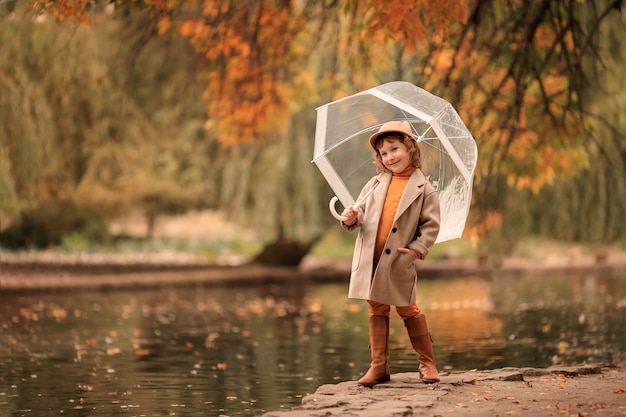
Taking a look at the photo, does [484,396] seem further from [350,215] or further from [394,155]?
[394,155]

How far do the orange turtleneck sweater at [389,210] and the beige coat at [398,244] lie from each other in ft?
0.12

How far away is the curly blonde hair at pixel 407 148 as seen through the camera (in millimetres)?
7410

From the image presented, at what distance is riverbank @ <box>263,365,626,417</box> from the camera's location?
6.49m

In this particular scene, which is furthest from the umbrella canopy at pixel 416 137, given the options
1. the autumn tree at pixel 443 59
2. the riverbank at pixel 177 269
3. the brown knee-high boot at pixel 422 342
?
the riverbank at pixel 177 269

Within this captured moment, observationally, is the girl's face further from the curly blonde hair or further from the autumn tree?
the autumn tree

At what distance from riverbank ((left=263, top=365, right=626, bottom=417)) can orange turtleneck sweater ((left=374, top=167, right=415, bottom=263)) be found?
0.83 metres

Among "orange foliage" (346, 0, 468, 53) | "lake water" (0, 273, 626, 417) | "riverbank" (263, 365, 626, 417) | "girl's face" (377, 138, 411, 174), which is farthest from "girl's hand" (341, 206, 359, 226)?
"orange foliage" (346, 0, 468, 53)

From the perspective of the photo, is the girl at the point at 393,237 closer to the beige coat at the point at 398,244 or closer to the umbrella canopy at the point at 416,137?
the beige coat at the point at 398,244

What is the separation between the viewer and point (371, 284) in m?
7.26

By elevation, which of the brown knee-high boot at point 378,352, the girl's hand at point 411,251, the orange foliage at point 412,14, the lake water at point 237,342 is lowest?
the lake water at point 237,342

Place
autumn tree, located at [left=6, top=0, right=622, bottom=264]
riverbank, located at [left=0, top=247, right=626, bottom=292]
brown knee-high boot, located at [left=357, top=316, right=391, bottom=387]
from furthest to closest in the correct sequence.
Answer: riverbank, located at [left=0, top=247, right=626, bottom=292] → autumn tree, located at [left=6, top=0, right=622, bottom=264] → brown knee-high boot, located at [left=357, top=316, right=391, bottom=387]

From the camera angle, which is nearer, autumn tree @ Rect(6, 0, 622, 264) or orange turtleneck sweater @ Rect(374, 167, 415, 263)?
orange turtleneck sweater @ Rect(374, 167, 415, 263)

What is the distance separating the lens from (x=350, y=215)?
7.37m

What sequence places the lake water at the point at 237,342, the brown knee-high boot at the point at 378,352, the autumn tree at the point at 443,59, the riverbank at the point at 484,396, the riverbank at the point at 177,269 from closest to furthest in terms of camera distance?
the riverbank at the point at 484,396 → the brown knee-high boot at the point at 378,352 → the lake water at the point at 237,342 → the autumn tree at the point at 443,59 → the riverbank at the point at 177,269
